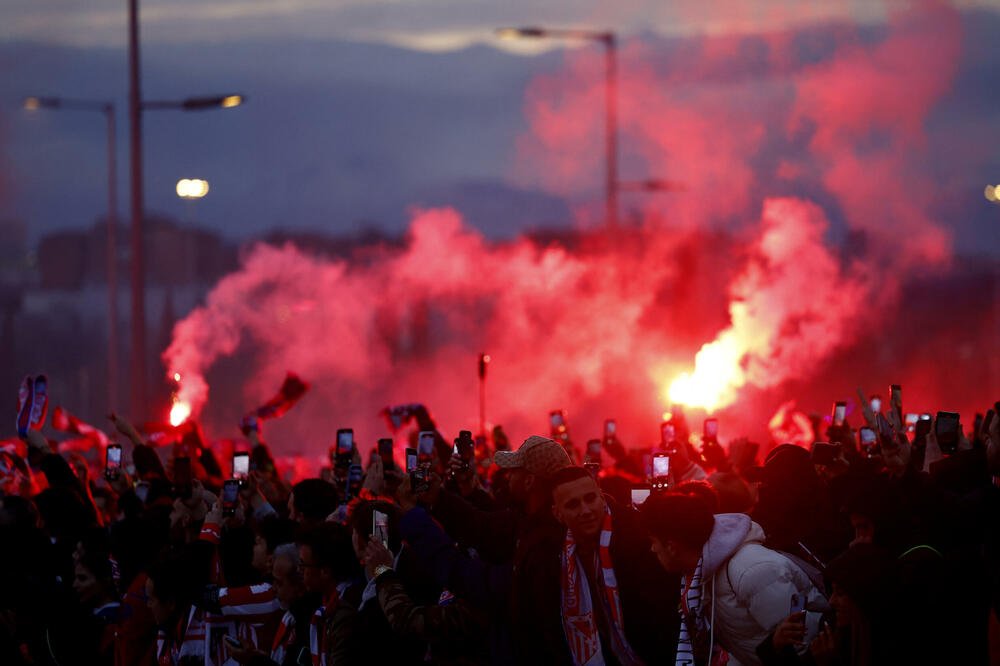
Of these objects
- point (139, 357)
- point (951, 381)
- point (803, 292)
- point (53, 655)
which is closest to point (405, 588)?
point (53, 655)

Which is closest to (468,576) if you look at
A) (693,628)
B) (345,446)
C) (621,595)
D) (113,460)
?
(621,595)

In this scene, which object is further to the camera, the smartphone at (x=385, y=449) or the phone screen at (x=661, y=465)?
the smartphone at (x=385, y=449)

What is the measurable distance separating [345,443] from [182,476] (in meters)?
1.19

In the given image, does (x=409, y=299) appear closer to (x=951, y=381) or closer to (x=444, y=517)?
(x=951, y=381)

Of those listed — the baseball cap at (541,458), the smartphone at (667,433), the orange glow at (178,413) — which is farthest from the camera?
the orange glow at (178,413)

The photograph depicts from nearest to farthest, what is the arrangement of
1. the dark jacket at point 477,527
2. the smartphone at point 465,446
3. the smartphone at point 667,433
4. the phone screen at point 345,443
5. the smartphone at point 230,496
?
1. the dark jacket at point 477,527
2. the smartphone at point 465,446
3. the smartphone at point 230,496
4. the phone screen at point 345,443
5. the smartphone at point 667,433

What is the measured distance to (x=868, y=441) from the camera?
29.0 ft

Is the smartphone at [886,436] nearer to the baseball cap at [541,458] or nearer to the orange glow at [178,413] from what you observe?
the baseball cap at [541,458]

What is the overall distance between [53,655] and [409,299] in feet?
75.2

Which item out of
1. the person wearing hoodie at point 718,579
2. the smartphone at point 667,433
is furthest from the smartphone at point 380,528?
the smartphone at point 667,433

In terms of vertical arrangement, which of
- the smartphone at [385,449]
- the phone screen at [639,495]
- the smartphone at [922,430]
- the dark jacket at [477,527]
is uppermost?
the smartphone at [922,430]

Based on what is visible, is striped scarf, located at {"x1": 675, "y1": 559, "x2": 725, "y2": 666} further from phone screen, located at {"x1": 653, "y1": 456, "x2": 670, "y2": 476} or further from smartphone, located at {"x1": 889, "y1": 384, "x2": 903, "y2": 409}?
smartphone, located at {"x1": 889, "y1": 384, "x2": 903, "y2": 409}

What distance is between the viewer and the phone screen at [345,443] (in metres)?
8.73

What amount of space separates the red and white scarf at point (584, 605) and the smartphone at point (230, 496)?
8.34ft
